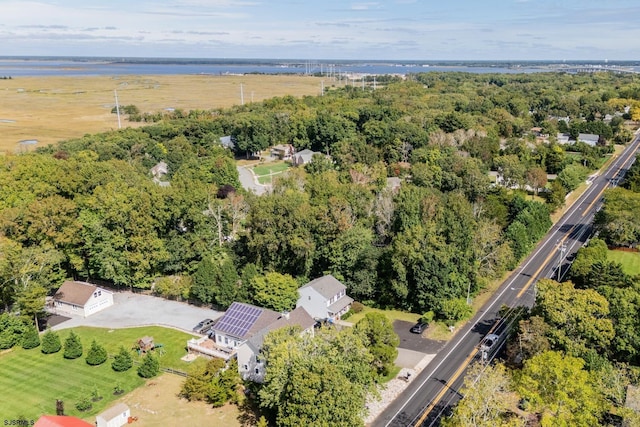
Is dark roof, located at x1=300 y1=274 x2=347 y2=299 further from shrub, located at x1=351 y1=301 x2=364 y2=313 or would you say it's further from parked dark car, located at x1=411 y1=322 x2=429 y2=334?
parked dark car, located at x1=411 y1=322 x2=429 y2=334

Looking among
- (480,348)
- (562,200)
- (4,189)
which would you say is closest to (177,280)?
(4,189)

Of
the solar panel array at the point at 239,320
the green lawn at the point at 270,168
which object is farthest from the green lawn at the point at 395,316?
the green lawn at the point at 270,168

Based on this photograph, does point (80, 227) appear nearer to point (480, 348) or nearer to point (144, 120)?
point (480, 348)

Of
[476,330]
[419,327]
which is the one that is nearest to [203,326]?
[419,327]

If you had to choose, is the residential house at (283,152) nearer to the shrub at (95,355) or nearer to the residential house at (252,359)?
the shrub at (95,355)

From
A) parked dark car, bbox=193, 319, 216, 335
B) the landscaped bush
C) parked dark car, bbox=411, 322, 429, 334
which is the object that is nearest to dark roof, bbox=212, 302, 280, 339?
parked dark car, bbox=193, 319, 216, 335

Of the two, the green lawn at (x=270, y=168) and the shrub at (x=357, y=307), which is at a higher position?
the green lawn at (x=270, y=168)

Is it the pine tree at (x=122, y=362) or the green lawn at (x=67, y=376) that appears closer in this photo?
the green lawn at (x=67, y=376)
